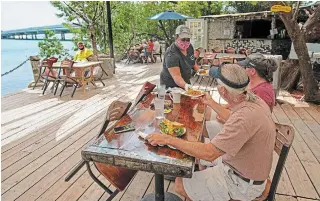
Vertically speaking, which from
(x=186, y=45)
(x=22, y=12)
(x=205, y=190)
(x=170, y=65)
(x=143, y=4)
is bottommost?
(x=205, y=190)

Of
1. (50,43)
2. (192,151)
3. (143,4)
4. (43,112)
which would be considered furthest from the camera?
(143,4)

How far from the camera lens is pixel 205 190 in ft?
5.05

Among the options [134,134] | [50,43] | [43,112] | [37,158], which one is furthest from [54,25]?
[134,134]

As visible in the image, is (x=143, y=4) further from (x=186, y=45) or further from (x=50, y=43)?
(x=186, y=45)

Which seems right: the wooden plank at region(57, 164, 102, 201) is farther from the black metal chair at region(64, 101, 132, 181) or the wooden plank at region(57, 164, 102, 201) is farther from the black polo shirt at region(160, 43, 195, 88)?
the black polo shirt at region(160, 43, 195, 88)

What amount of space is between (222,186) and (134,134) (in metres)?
0.62

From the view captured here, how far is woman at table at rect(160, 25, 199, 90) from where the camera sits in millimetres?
2826

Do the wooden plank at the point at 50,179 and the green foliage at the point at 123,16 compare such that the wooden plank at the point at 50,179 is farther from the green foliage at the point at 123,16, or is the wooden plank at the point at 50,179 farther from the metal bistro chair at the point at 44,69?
the green foliage at the point at 123,16

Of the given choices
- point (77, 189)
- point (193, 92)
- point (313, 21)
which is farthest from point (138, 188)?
point (313, 21)

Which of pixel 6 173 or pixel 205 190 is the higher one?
pixel 205 190

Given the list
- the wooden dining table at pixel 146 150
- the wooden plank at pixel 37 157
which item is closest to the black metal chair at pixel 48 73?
the wooden plank at pixel 37 157

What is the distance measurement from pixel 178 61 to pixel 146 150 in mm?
1641

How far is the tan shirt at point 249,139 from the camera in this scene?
4.25ft

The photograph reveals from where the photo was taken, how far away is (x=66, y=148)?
10.7ft
